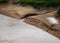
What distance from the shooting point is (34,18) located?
19.2ft

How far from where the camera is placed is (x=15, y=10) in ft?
22.2

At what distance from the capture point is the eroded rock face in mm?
6523

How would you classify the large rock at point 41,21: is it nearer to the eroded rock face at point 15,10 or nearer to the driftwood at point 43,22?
the driftwood at point 43,22

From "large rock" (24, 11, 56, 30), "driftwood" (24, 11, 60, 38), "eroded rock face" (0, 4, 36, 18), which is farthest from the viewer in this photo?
"eroded rock face" (0, 4, 36, 18)

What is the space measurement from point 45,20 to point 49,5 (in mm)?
1541

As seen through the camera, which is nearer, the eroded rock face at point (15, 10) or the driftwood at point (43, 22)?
the driftwood at point (43, 22)

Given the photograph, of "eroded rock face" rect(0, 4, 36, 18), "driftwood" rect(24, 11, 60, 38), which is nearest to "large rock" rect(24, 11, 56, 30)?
"driftwood" rect(24, 11, 60, 38)

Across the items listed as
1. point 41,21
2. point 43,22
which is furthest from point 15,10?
point 43,22

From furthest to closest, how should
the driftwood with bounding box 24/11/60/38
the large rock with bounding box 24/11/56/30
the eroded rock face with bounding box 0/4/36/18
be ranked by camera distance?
the eroded rock face with bounding box 0/4/36/18 → the large rock with bounding box 24/11/56/30 → the driftwood with bounding box 24/11/60/38

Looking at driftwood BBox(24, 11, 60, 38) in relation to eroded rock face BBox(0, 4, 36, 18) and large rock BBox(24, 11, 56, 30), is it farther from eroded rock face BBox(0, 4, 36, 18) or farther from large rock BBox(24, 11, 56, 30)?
eroded rock face BBox(0, 4, 36, 18)

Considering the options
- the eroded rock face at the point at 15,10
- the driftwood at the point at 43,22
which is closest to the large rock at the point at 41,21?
the driftwood at the point at 43,22

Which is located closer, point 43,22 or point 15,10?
point 43,22

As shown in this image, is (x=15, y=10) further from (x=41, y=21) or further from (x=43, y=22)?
(x=43, y=22)

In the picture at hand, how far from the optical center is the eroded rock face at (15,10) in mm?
6523
